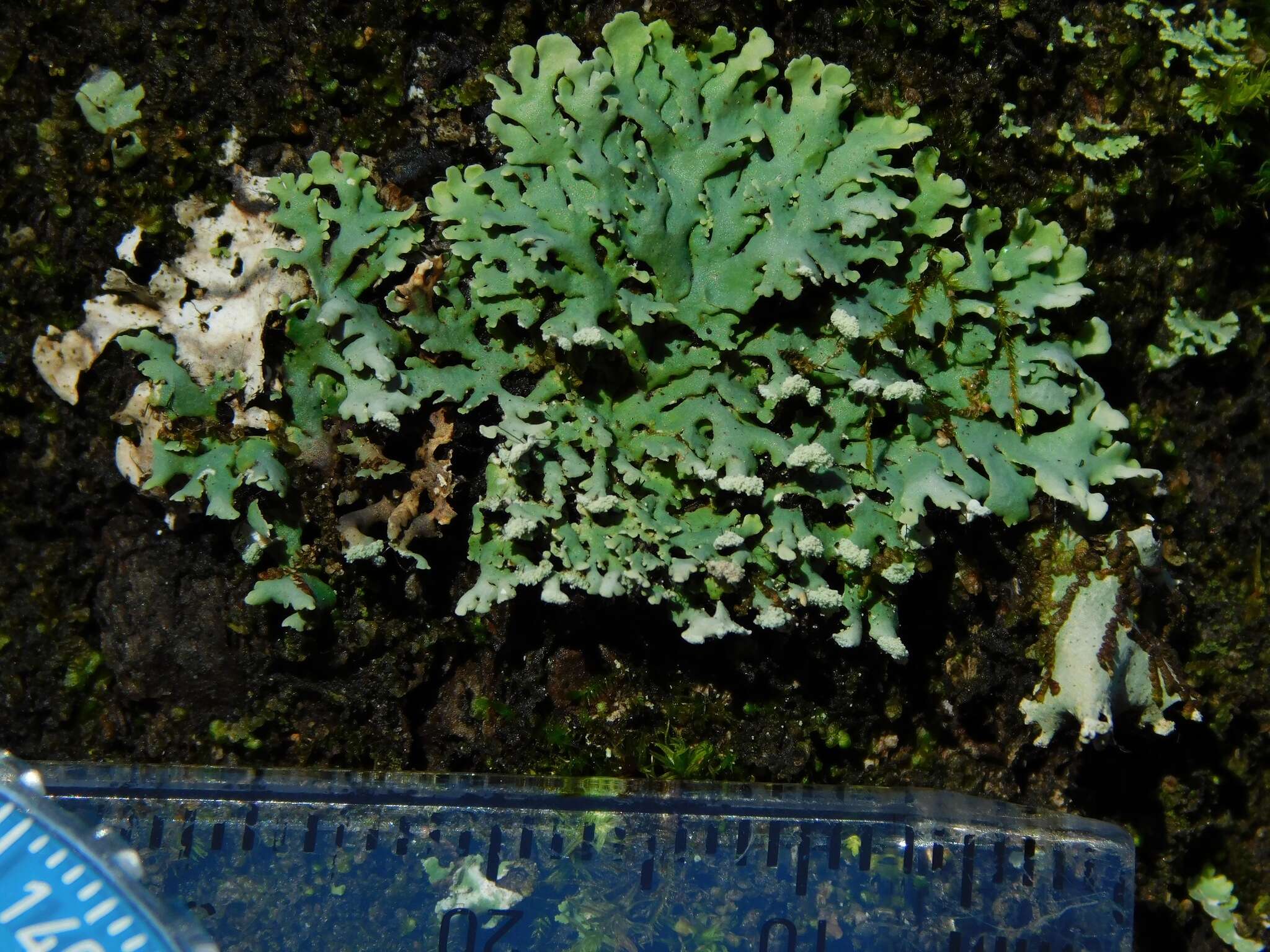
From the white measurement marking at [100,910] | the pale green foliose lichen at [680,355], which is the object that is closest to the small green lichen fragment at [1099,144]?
the pale green foliose lichen at [680,355]

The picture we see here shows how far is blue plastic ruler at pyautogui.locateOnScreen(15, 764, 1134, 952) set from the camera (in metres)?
2.41

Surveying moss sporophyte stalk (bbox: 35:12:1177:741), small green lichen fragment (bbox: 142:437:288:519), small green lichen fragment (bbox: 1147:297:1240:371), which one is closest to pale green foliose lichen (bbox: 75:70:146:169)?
moss sporophyte stalk (bbox: 35:12:1177:741)

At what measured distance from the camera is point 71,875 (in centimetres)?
190

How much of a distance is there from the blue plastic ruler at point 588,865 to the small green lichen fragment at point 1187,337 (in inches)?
46.9

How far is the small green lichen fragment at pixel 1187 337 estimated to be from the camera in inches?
102

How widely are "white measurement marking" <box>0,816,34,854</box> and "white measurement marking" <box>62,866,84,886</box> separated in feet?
0.40

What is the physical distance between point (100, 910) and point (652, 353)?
60.2 inches

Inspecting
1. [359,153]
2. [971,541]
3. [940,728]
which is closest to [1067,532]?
[971,541]

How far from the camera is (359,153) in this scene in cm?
241

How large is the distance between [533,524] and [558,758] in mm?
676

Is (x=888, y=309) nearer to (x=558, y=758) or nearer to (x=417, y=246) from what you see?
(x=417, y=246)

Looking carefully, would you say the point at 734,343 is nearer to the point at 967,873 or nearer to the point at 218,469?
the point at 218,469

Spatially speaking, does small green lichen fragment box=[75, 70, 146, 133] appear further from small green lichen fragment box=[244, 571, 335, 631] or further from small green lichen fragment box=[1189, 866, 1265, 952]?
small green lichen fragment box=[1189, 866, 1265, 952]

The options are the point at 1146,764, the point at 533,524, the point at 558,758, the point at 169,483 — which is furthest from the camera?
the point at 1146,764
